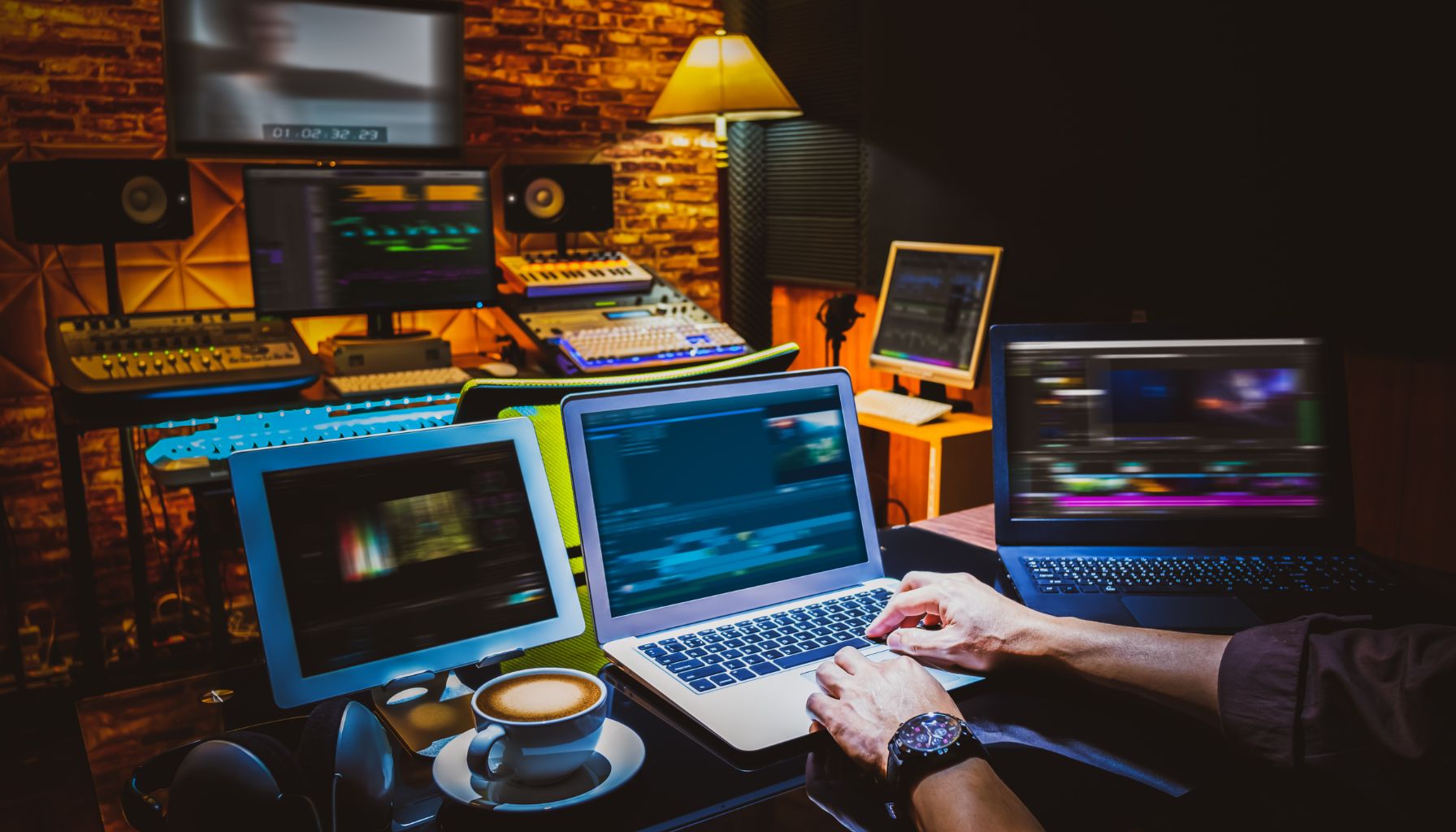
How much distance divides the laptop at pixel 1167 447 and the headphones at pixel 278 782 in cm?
99

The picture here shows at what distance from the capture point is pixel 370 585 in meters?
1.07

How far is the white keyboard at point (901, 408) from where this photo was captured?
323 centimetres

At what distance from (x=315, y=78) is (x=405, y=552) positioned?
2.70 metres

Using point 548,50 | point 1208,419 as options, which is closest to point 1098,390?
point 1208,419

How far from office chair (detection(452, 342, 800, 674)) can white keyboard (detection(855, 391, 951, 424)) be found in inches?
74.7

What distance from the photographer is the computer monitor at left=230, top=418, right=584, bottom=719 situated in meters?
1.02

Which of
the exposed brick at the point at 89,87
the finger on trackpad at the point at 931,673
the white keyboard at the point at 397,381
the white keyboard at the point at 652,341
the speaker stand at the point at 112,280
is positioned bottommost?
the finger on trackpad at the point at 931,673

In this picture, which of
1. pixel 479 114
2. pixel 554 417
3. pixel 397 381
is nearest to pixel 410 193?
pixel 397 381

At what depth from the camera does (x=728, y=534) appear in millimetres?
1289

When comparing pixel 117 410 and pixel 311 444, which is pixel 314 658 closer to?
pixel 311 444

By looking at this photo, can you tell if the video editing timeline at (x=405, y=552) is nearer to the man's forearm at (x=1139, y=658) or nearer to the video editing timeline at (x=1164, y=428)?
the man's forearm at (x=1139, y=658)

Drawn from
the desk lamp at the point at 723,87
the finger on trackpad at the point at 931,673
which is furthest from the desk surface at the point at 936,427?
the finger on trackpad at the point at 931,673

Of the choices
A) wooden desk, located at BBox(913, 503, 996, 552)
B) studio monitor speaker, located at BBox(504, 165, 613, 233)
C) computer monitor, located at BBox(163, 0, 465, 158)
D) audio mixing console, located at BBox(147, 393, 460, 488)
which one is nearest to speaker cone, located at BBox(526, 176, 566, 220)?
studio monitor speaker, located at BBox(504, 165, 613, 233)

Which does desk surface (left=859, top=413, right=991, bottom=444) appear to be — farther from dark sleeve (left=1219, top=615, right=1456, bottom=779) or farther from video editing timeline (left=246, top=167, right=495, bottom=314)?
dark sleeve (left=1219, top=615, right=1456, bottom=779)
